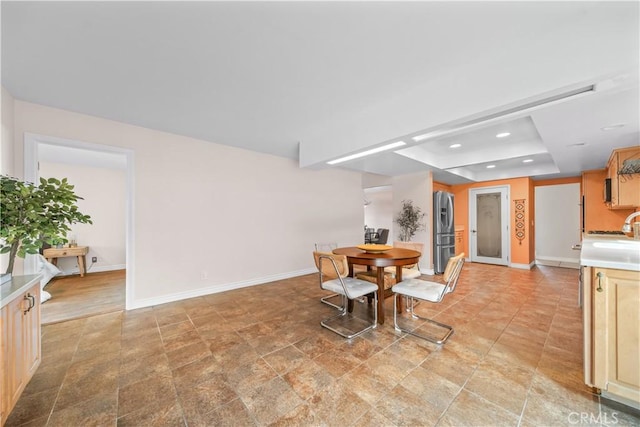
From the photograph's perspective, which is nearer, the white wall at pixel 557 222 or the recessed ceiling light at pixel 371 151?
the recessed ceiling light at pixel 371 151

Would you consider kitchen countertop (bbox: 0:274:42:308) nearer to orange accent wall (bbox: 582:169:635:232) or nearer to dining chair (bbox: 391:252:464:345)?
dining chair (bbox: 391:252:464:345)

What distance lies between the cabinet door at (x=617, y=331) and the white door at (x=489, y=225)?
17.6ft

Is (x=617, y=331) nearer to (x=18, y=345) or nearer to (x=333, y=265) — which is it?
(x=333, y=265)

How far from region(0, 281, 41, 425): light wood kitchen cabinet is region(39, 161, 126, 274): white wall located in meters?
4.80

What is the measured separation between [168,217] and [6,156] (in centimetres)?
159

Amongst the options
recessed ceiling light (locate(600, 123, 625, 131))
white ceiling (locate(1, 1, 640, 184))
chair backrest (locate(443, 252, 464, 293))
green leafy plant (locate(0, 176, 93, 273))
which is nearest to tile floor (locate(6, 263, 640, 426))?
chair backrest (locate(443, 252, 464, 293))

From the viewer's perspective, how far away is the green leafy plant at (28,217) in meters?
1.58

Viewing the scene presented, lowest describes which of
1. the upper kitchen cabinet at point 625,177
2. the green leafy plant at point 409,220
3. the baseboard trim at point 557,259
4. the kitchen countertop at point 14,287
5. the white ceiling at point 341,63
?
the baseboard trim at point 557,259

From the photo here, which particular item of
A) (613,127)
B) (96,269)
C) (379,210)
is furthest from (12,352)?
(379,210)

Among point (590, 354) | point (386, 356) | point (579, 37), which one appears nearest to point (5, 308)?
point (386, 356)

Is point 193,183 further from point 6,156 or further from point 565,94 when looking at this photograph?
point 565,94

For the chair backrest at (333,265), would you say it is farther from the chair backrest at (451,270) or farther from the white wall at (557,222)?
the white wall at (557,222)

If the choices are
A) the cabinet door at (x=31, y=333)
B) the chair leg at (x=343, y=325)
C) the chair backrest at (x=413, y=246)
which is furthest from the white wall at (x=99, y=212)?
the chair backrest at (x=413, y=246)

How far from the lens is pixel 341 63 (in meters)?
1.96
